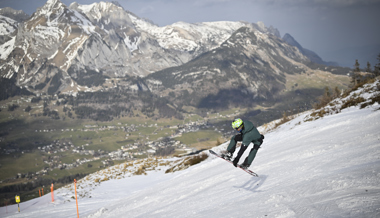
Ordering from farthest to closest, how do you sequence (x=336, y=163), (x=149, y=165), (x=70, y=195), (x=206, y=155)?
1. (x=149, y=165)
2. (x=206, y=155)
3. (x=70, y=195)
4. (x=336, y=163)

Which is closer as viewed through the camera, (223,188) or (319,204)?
(319,204)

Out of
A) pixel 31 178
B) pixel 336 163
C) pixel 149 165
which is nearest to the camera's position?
pixel 336 163

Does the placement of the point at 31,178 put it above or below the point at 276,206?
below

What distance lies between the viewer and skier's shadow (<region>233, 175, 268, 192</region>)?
870 centimetres

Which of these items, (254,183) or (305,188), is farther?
(254,183)

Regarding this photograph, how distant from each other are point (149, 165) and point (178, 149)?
163m

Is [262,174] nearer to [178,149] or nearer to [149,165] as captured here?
[149,165]

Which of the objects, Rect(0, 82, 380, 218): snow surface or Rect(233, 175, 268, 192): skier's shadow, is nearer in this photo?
Rect(0, 82, 380, 218): snow surface

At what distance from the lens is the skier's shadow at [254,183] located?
28.5 ft

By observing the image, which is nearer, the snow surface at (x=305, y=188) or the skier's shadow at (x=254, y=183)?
the snow surface at (x=305, y=188)

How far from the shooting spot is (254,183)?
30.5 ft

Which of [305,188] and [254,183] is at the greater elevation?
[305,188]

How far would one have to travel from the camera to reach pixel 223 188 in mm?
10000

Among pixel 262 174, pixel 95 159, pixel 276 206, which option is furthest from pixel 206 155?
pixel 95 159
